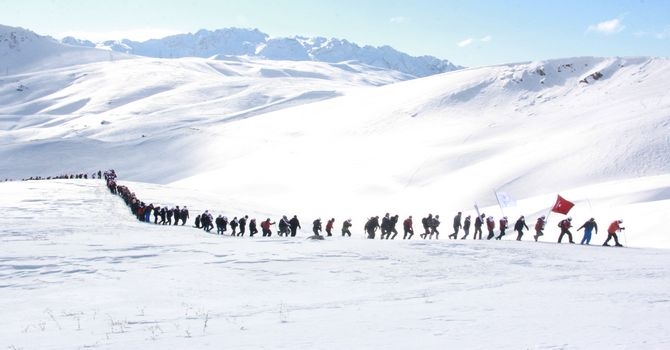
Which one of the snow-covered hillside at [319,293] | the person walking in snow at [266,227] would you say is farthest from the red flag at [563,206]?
the person walking in snow at [266,227]

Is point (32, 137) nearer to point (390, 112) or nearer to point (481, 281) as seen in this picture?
point (390, 112)

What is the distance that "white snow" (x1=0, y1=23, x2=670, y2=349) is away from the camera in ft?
31.6

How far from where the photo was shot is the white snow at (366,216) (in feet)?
31.6

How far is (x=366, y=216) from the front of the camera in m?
47.2

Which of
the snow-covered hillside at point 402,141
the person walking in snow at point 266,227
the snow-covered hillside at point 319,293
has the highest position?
the snow-covered hillside at point 402,141

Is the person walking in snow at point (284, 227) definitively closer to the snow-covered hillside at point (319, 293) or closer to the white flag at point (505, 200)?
the snow-covered hillside at point (319, 293)

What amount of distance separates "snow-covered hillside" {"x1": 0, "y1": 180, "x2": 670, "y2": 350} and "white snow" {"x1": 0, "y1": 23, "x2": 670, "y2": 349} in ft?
0.23

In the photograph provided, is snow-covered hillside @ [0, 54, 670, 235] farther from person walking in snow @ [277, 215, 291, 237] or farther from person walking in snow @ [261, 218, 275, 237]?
person walking in snow @ [261, 218, 275, 237]

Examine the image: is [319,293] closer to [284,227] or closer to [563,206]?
[284,227]

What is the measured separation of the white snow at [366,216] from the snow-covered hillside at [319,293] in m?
0.07

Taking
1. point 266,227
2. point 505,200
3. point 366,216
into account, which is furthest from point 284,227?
point 366,216

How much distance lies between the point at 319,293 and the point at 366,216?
34.4 meters

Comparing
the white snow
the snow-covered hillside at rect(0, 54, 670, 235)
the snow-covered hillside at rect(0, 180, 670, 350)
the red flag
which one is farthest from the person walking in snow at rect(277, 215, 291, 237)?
the snow-covered hillside at rect(0, 54, 670, 235)

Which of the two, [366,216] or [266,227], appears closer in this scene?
[266,227]
